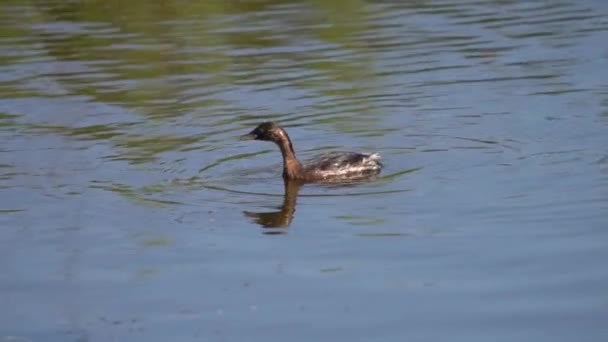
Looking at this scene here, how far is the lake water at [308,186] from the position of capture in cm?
869

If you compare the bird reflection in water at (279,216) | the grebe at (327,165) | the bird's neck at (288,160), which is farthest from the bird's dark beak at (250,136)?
the bird reflection in water at (279,216)

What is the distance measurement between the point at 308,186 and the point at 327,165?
0.28 meters

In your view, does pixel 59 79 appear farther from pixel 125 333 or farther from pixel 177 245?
pixel 125 333

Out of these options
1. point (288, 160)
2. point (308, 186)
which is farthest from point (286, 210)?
point (288, 160)

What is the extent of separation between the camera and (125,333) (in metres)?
8.45

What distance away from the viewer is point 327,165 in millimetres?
12938

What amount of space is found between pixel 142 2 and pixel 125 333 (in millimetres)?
16087

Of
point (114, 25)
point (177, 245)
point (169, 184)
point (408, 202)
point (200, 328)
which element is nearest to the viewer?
point (200, 328)

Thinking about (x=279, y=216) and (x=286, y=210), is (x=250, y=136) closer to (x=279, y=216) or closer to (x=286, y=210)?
(x=286, y=210)

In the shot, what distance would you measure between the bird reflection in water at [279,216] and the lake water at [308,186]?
0.11 ft

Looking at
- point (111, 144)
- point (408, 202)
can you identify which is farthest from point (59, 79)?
point (408, 202)

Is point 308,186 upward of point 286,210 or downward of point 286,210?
downward

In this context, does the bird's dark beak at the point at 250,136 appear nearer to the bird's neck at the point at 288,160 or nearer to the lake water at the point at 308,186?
the lake water at the point at 308,186

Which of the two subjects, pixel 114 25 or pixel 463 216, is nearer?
pixel 463 216
